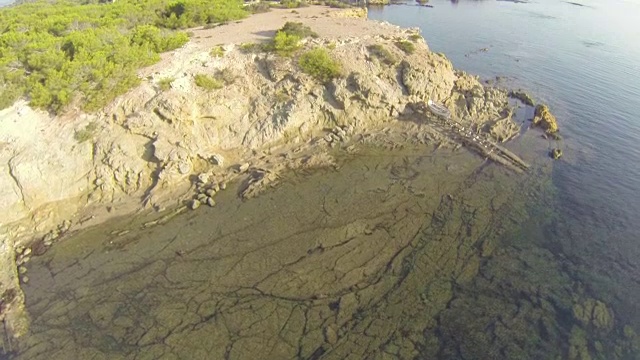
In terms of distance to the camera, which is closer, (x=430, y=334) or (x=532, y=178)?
(x=430, y=334)

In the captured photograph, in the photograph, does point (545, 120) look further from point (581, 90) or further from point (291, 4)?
point (291, 4)

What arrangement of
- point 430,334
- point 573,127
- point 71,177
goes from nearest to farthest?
1. point 430,334
2. point 71,177
3. point 573,127

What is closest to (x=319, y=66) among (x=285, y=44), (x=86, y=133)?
(x=285, y=44)

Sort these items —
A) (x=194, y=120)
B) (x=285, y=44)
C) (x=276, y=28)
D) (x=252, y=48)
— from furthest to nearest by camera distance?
(x=276, y=28), (x=252, y=48), (x=285, y=44), (x=194, y=120)

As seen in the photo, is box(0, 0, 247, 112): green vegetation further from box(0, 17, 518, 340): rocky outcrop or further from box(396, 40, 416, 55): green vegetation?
box(396, 40, 416, 55): green vegetation

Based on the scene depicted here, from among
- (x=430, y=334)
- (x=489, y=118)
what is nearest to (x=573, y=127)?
(x=489, y=118)

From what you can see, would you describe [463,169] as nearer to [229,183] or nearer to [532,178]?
[532,178]

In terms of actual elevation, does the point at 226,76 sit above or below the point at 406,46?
below

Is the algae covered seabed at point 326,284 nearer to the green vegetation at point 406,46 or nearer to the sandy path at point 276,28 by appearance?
the green vegetation at point 406,46
